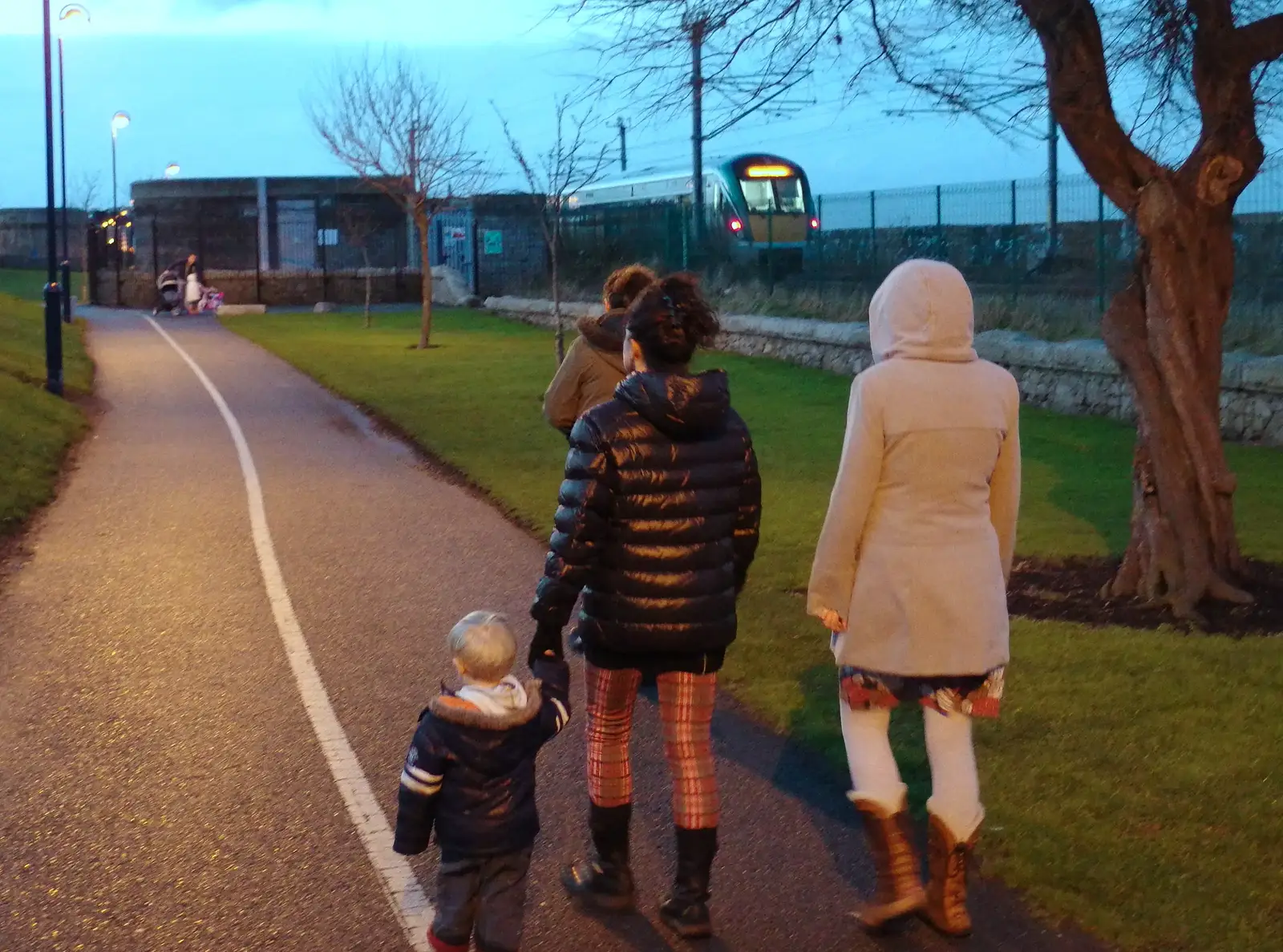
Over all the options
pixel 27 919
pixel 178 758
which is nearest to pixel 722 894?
pixel 27 919

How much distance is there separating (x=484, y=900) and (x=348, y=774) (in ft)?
6.80

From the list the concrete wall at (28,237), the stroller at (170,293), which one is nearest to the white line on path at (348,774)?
the stroller at (170,293)

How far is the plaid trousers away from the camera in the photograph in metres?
4.43

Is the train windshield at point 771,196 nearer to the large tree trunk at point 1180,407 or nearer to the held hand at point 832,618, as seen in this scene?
the large tree trunk at point 1180,407

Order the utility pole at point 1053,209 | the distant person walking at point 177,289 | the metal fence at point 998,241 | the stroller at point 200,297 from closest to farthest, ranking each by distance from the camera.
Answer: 1. the metal fence at point 998,241
2. the utility pole at point 1053,209
3. the stroller at point 200,297
4. the distant person walking at point 177,289

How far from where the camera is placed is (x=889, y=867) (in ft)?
14.4

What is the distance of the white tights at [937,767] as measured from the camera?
430cm

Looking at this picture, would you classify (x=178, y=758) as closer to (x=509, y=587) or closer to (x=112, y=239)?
(x=509, y=587)

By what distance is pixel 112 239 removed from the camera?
50.5 metres

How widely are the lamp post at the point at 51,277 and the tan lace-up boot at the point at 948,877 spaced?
17390mm

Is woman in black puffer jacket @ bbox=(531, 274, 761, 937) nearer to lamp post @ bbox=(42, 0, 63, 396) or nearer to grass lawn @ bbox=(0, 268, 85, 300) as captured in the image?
lamp post @ bbox=(42, 0, 63, 396)

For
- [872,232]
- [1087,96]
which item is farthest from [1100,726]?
[872,232]

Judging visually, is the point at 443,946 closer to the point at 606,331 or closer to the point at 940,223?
the point at 606,331

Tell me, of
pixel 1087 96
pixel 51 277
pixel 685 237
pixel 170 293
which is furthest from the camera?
pixel 170 293
